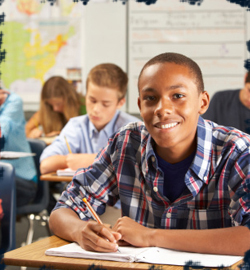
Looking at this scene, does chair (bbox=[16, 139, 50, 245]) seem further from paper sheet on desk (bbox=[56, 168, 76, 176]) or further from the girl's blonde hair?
the girl's blonde hair

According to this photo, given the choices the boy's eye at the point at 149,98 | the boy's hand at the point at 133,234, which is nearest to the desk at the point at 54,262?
the boy's hand at the point at 133,234

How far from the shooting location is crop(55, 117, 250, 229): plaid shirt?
1.33 m

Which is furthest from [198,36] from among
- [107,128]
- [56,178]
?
[56,178]

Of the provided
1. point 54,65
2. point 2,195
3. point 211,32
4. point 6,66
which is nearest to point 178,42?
point 211,32

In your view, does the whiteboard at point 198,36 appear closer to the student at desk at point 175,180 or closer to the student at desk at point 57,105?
the student at desk at point 57,105

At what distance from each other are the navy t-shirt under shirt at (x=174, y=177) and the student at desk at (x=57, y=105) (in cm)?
338

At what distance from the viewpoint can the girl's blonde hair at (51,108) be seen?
4.82 metres

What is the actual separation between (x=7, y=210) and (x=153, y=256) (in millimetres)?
1112

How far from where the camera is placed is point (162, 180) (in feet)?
4.60

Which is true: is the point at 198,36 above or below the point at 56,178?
above

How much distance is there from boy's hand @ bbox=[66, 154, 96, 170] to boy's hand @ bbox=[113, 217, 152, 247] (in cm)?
155

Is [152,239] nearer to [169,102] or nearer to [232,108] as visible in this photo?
[169,102]

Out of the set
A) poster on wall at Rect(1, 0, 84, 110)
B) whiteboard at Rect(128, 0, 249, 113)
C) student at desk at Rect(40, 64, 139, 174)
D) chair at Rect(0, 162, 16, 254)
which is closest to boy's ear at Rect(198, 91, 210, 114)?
chair at Rect(0, 162, 16, 254)

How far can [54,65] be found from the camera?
20.7 ft
